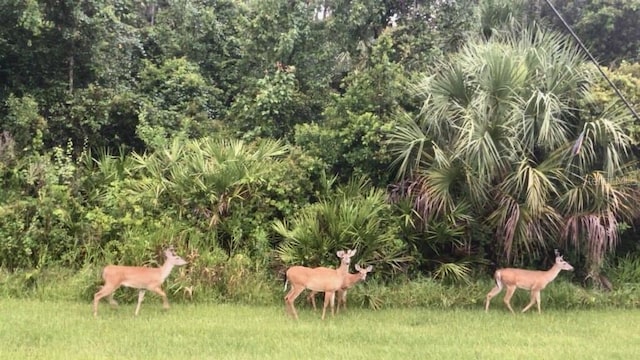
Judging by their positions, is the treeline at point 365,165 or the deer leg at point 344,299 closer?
the deer leg at point 344,299

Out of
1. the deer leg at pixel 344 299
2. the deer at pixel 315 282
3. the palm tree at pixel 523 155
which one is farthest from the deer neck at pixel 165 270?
the palm tree at pixel 523 155

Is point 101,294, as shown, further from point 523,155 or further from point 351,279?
point 523,155

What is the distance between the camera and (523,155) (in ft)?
31.7

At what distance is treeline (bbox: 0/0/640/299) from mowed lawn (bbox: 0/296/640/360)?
3.46 feet

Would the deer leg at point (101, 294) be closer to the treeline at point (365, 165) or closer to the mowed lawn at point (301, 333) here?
the mowed lawn at point (301, 333)

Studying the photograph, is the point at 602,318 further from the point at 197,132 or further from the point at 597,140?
the point at 197,132

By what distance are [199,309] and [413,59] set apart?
7055 millimetres

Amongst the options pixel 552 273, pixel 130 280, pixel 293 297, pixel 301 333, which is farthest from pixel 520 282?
pixel 130 280

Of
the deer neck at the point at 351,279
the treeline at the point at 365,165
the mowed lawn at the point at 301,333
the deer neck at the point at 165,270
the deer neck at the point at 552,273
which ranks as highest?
the treeline at the point at 365,165

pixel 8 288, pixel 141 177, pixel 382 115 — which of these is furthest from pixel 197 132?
pixel 8 288

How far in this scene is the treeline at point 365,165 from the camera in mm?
9523

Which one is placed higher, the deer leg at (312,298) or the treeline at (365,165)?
the treeline at (365,165)

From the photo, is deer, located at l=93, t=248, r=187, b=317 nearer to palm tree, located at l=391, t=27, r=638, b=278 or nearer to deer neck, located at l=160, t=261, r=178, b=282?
deer neck, located at l=160, t=261, r=178, b=282

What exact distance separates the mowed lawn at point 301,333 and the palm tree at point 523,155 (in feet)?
4.23
